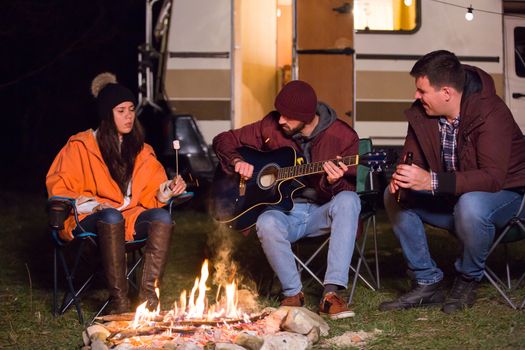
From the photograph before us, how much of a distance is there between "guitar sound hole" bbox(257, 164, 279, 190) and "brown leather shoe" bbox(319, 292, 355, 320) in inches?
25.7

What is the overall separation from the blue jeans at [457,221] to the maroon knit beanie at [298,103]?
580mm

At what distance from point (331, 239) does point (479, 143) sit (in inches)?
32.6

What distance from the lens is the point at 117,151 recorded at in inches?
179

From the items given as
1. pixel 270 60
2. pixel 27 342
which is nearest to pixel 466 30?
pixel 270 60

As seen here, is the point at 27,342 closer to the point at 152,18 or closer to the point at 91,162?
the point at 91,162

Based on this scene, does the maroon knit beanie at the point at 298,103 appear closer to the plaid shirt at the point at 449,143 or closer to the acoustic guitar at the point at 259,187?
the acoustic guitar at the point at 259,187

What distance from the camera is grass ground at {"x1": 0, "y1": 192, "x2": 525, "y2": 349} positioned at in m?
3.93

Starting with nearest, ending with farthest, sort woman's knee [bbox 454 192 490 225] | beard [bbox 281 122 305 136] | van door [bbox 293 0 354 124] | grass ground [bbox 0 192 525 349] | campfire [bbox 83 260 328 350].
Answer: campfire [bbox 83 260 328 350]
grass ground [bbox 0 192 525 349]
woman's knee [bbox 454 192 490 225]
beard [bbox 281 122 305 136]
van door [bbox 293 0 354 124]

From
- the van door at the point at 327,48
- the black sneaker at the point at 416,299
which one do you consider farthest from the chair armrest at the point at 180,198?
the van door at the point at 327,48

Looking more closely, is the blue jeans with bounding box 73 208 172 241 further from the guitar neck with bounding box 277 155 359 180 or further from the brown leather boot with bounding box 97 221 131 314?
the guitar neck with bounding box 277 155 359 180

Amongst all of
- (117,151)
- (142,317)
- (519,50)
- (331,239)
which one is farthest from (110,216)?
(519,50)

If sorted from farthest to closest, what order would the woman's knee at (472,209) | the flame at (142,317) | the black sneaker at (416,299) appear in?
A: the black sneaker at (416,299), the woman's knee at (472,209), the flame at (142,317)

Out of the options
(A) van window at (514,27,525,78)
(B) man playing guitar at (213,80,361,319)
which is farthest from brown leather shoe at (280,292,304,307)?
(A) van window at (514,27,525,78)

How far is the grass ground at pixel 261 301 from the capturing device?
3.93 m
